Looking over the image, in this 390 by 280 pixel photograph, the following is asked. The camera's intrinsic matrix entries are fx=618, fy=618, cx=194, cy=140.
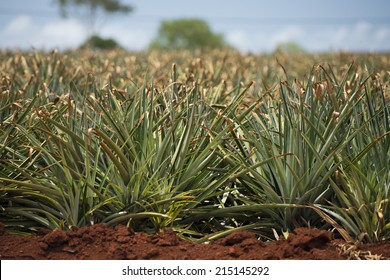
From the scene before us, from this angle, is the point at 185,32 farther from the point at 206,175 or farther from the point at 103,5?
the point at 206,175

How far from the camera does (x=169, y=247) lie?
3867 millimetres

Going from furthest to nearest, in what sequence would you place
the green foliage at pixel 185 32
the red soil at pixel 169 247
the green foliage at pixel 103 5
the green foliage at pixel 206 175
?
the green foliage at pixel 185 32 < the green foliage at pixel 103 5 < the green foliage at pixel 206 175 < the red soil at pixel 169 247

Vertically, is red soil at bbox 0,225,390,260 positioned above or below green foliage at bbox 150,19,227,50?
above

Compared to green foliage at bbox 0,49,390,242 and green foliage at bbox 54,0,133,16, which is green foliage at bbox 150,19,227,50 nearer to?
green foliage at bbox 54,0,133,16

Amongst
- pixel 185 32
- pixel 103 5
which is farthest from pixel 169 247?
pixel 185 32

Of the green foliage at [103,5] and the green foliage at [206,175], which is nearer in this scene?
the green foliage at [206,175]

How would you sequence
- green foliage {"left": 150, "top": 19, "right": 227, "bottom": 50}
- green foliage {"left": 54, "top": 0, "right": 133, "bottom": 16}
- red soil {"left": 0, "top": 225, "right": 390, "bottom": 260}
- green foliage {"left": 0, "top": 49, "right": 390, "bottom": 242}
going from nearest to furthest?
red soil {"left": 0, "top": 225, "right": 390, "bottom": 260} < green foliage {"left": 0, "top": 49, "right": 390, "bottom": 242} < green foliage {"left": 54, "top": 0, "right": 133, "bottom": 16} < green foliage {"left": 150, "top": 19, "right": 227, "bottom": 50}

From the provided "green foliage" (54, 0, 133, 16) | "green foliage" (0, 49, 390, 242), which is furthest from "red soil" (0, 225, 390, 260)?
"green foliage" (54, 0, 133, 16)

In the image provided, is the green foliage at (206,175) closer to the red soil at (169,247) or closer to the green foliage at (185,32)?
the red soil at (169,247)

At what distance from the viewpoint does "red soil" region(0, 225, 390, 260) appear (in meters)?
3.81

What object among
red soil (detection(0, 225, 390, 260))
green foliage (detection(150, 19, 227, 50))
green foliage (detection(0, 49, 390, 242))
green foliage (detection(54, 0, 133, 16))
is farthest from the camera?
green foliage (detection(150, 19, 227, 50))

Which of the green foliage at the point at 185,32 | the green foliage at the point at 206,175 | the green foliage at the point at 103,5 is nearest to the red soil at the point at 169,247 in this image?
the green foliage at the point at 206,175

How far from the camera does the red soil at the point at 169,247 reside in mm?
3814

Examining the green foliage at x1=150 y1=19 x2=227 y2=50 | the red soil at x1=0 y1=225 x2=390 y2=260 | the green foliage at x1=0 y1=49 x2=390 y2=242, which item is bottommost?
the green foliage at x1=150 y1=19 x2=227 y2=50
